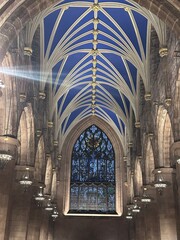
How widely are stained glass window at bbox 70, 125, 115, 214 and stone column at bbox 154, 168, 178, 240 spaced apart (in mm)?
16159

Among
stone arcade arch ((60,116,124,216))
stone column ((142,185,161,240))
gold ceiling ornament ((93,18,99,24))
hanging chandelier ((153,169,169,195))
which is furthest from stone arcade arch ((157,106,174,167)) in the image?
stone arcade arch ((60,116,124,216))

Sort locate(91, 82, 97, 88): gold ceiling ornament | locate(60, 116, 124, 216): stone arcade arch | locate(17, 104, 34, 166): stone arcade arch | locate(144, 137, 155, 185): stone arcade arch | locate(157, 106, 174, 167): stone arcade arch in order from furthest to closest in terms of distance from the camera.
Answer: locate(60, 116, 124, 216): stone arcade arch, locate(91, 82, 97, 88): gold ceiling ornament, locate(144, 137, 155, 185): stone arcade arch, locate(17, 104, 34, 166): stone arcade arch, locate(157, 106, 174, 167): stone arcade arch

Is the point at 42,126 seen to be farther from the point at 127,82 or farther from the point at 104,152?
the point at 104,152

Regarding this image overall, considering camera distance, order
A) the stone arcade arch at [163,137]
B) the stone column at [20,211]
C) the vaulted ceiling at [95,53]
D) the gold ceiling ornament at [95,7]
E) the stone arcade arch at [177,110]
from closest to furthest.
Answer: the stone arcade arch at [177,110], the stone column at [20,211], the stone arcade arch at [163,137], the gold ceiling ornament at [95,7], the vaulted ceiling at [95,53]

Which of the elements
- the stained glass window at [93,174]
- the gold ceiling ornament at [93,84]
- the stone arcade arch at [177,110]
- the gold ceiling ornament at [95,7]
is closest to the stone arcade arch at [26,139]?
the gold ceiling ornament at [95,7]

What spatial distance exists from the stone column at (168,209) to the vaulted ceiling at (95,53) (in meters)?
5.38

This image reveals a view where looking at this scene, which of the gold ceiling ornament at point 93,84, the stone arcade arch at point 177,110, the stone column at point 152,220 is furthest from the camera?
the gold ceiling ornament at point 93,84

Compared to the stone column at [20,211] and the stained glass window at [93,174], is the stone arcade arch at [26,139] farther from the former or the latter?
the stained glass window at [93,174]

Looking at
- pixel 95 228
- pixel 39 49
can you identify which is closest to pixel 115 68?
pixel 39 49

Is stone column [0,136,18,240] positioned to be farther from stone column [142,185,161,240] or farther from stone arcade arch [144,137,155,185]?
stone column [142,185,161,240]

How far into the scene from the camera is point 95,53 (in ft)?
85.7

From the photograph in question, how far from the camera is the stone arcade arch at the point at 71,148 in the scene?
3531 centimetres

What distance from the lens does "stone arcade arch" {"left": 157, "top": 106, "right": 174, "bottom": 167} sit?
65.4 feet

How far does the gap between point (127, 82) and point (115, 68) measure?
1371 mm
